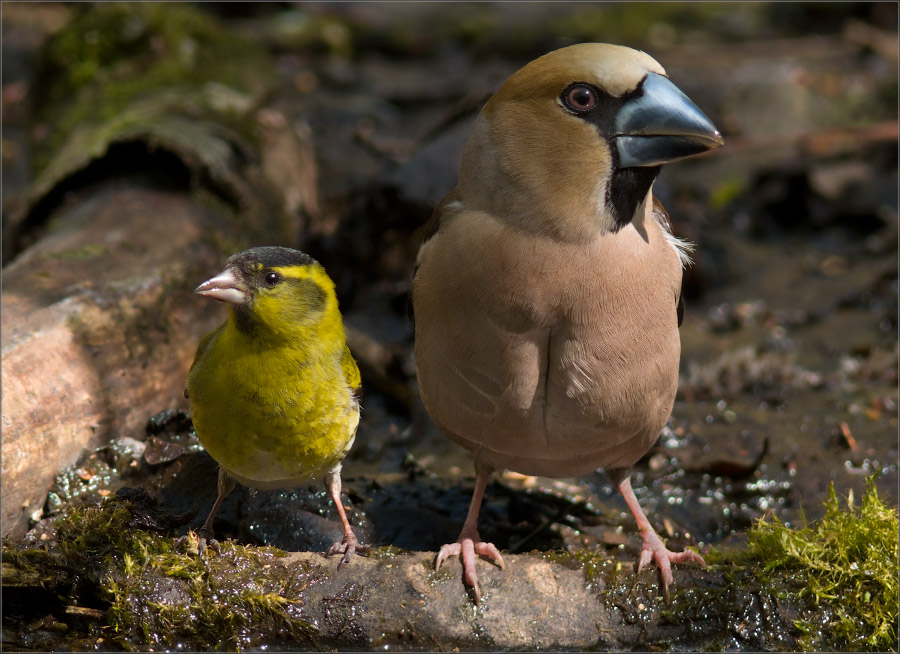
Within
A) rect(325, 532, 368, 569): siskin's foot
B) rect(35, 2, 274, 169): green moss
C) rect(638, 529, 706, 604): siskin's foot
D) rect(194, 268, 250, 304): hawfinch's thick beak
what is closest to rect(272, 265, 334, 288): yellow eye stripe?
rect(194, 268, 250, 304): hawfinch's thick beak

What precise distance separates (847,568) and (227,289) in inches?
112

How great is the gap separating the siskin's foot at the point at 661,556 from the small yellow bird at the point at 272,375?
1.51 metres

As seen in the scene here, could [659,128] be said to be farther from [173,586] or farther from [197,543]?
[173,586]

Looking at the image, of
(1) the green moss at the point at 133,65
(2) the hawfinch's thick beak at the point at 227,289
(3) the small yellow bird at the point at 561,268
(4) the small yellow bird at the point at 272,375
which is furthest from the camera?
(1) the green moss at the point at 133,65

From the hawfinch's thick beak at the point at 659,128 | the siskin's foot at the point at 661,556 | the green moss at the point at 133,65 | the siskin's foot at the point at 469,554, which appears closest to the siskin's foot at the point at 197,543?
the siskin's foot at the point at 469,554

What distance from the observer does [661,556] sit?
14.1 ft

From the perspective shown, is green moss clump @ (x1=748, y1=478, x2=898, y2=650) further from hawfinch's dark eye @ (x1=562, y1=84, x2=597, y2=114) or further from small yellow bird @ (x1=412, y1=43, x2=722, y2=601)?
hawfinch's dark eye @ (x1=562, y1=84, x2=597, y2=114)

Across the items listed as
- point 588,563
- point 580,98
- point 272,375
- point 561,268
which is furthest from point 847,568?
point 272,375

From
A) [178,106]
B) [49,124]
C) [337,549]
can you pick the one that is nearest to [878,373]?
[337,549]

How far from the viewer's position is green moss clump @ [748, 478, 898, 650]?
4.02 metres

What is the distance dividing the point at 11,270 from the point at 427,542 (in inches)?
113

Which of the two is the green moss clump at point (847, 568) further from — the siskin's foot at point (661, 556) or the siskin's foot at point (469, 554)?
the siskin's foot at point (469, 554)

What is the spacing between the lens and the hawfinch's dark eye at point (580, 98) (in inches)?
150

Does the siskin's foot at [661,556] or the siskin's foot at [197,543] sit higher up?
the siskin's foot at [197,543]
